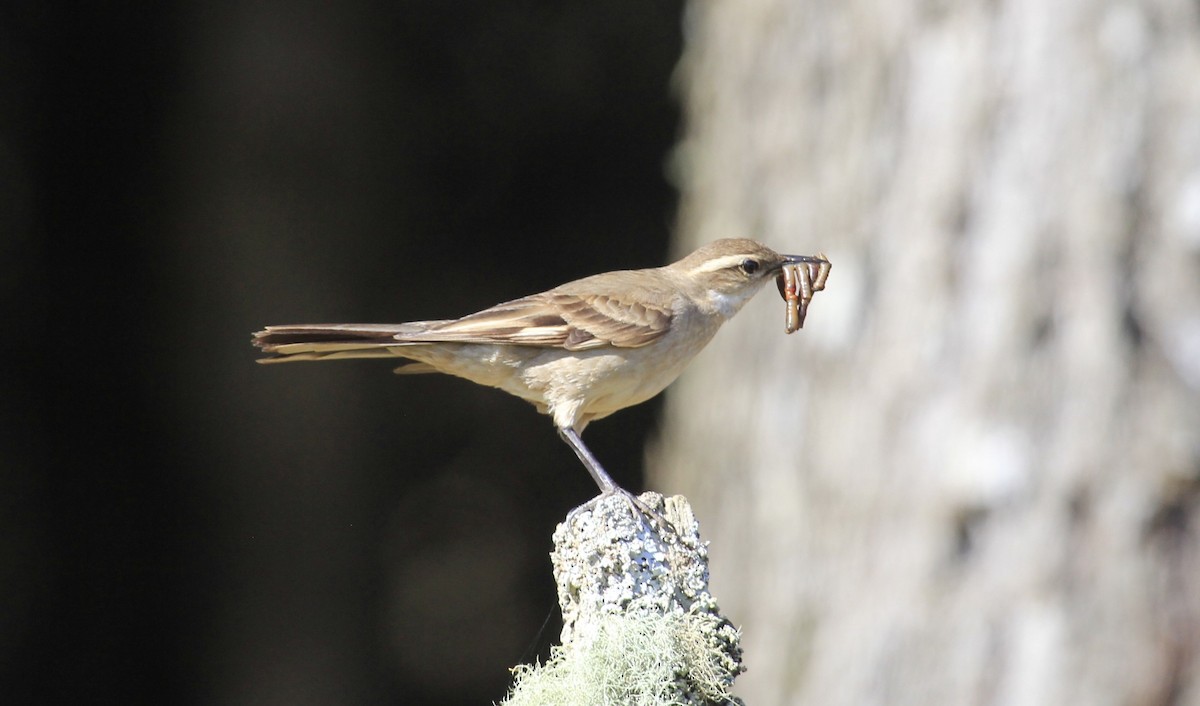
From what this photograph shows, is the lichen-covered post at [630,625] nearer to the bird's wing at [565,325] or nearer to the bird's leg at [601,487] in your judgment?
the bird's leg at [601,487]

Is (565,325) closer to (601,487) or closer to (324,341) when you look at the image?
(601,487)

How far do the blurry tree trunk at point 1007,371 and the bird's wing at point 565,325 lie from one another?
1839 mm

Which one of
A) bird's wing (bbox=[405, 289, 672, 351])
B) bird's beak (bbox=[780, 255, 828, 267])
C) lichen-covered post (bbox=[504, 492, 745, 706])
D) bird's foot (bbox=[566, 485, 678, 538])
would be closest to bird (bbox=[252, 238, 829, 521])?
bird's wing (bbox=[405, 289, 672, 351])

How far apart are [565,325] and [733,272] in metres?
0.87

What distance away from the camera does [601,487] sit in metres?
4.62

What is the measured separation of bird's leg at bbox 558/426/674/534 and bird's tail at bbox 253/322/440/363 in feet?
2.48

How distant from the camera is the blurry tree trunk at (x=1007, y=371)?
229 inches

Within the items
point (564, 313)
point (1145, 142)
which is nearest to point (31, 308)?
point (564, 313)

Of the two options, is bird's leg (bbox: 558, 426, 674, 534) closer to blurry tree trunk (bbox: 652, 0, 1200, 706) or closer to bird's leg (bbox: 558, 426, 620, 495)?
bird's leg (bbox: 558, 426, 620, 495)

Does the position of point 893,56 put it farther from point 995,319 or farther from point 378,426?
point 378,426

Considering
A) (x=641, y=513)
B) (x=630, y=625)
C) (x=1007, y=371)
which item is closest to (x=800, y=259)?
(x=1007, y=371)

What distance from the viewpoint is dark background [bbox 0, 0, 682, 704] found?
867cm

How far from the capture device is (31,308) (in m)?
8.23

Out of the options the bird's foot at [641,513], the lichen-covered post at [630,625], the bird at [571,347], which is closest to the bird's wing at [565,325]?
the bird at [571,347]
